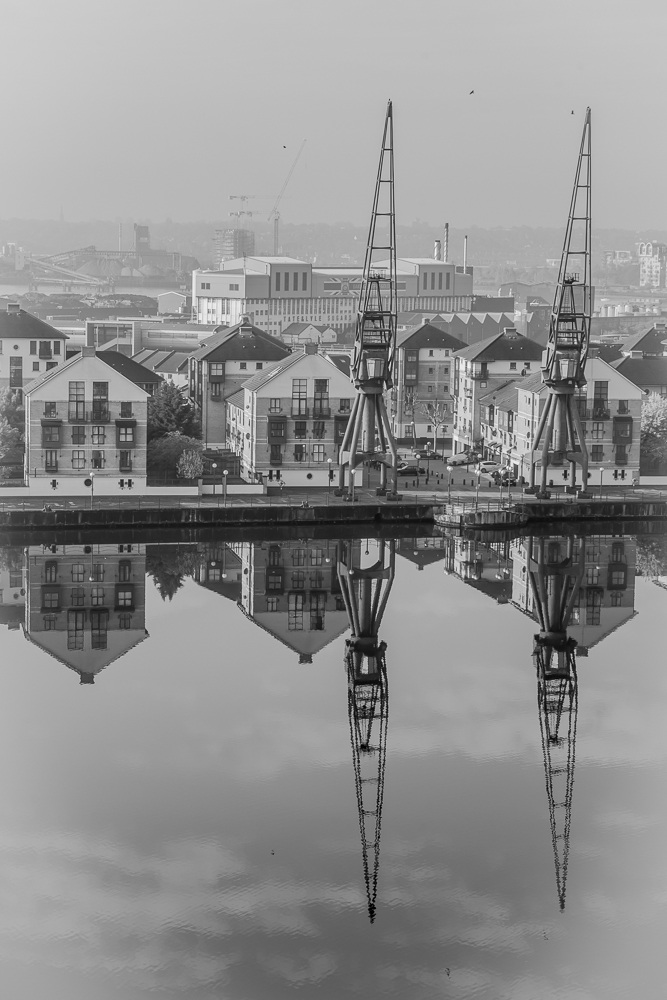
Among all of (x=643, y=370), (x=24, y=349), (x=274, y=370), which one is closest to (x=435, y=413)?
(x=643, y=370)

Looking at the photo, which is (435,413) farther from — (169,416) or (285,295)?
(285,295)

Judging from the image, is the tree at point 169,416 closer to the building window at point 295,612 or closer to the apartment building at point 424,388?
the apartment building at point 424,388

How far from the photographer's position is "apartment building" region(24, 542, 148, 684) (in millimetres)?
16438

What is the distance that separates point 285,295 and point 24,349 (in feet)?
107

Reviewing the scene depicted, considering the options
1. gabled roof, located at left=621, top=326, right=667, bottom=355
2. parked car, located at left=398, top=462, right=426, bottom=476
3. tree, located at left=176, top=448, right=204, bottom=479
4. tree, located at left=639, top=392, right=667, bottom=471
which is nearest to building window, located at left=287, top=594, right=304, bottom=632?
tree, located at left=176, top=448, right=204, bottom=479

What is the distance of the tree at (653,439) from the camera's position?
2834 centimetres

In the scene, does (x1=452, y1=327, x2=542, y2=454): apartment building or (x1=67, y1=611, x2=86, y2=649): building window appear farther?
(x1=452, y1=327, x2=542, y2=454): apartment building

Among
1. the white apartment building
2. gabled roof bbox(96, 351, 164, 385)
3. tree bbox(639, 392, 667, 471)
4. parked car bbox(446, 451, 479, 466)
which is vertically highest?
the white apartment building

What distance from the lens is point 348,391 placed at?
2623 centimetres

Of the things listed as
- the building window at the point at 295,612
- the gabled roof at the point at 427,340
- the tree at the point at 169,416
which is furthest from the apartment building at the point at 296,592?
the gabled roof at the point at 427,340

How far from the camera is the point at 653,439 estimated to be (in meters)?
28.6

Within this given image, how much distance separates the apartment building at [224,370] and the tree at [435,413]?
4385 mm

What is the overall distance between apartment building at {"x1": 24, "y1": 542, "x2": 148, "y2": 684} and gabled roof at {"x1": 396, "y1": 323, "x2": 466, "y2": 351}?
13.4 m

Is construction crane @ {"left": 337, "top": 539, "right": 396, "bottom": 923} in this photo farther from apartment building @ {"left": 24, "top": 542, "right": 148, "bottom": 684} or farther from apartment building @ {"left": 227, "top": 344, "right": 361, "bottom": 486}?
apartment building @ {"left": 227, "top": 344, "right": 361, "bottom": 486}
